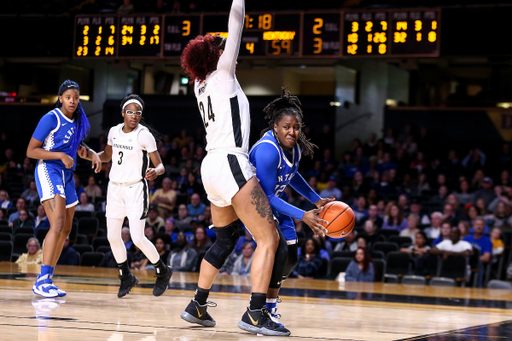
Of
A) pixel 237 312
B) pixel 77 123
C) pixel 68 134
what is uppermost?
pixel 77 123

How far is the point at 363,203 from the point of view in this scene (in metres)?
11.8

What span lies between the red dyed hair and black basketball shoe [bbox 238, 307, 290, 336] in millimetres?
1420

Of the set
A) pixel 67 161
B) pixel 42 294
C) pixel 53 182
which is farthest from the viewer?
pixel 53 182

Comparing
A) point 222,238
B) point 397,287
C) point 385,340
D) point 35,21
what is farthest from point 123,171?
point 35,21

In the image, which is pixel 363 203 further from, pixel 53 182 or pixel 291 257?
pixel 291 257

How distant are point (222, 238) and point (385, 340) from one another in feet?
3.71

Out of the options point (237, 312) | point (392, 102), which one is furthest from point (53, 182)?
point (392, 102)

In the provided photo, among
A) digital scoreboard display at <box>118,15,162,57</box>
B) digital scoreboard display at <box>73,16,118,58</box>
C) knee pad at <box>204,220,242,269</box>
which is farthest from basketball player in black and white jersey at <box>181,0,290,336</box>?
digital scoreboard display at <box>73,16,118,58</box>

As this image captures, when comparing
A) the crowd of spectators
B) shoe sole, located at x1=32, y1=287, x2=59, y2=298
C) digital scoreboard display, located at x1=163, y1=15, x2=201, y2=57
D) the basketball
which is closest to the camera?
the basketball

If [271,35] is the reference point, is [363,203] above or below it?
below

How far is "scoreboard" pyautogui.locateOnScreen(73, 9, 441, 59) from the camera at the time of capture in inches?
460

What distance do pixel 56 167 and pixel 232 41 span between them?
7.97 feet

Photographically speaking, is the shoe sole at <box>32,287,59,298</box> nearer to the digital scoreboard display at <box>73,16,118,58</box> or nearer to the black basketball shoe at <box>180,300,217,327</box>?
the black basketball shoe at <box>180,300,217,327</box>

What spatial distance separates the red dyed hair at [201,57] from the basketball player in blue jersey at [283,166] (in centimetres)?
54
